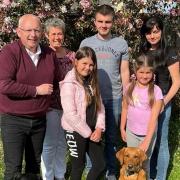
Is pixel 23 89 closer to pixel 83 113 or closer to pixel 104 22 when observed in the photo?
pixel 83 113

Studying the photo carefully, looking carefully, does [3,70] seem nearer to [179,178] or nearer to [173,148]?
[179,178]

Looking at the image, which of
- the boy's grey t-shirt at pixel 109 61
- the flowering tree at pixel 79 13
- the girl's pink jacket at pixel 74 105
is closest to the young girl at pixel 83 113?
the girl's pink jacket at pixel 74 105

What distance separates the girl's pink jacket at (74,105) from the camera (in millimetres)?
4621

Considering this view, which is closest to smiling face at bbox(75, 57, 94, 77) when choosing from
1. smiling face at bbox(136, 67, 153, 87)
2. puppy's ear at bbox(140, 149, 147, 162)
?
smiling face at bbox(136, 67, 153, 87)

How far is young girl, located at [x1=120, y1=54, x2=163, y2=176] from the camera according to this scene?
4.97m

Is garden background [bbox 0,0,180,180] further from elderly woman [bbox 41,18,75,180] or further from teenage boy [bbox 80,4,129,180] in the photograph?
teenage boy [bbox 80,4,129,180]

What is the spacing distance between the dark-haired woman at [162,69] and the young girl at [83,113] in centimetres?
87

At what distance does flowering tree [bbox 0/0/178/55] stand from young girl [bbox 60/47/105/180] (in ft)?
6.08

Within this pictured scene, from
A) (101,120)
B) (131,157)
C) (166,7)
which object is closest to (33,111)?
(101,120)

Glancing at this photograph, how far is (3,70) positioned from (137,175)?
6.07 feet

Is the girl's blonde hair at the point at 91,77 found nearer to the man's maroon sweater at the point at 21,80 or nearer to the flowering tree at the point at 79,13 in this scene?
the man's maroon sweater at the point at 21,80

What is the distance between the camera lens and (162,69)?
521 cm

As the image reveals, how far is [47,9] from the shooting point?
634cm

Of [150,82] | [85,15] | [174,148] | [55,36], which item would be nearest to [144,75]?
[150,82]
